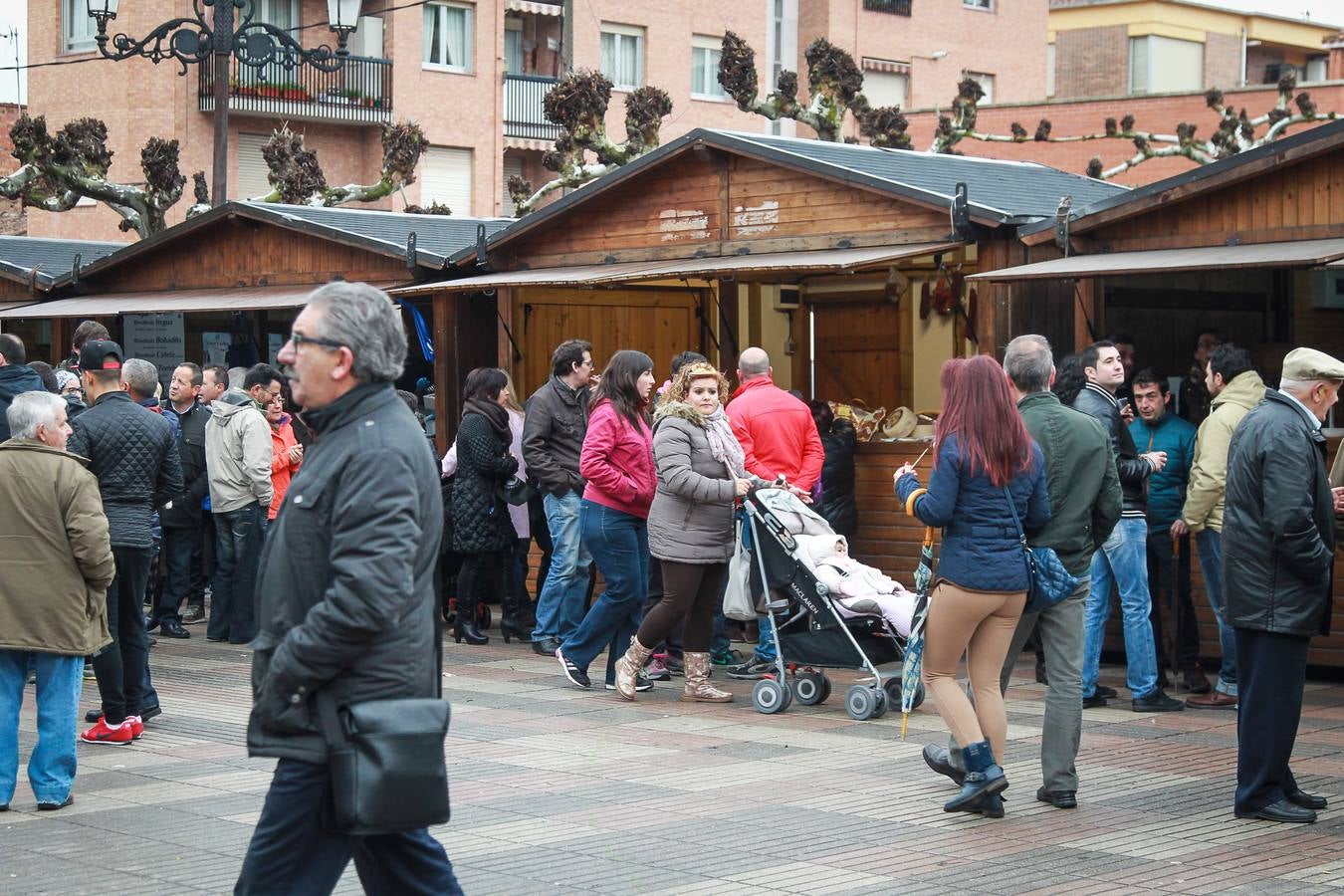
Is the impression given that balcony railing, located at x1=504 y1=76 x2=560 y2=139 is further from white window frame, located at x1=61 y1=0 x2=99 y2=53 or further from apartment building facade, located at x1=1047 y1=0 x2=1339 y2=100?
apartment building facade, located at x1=1047 y1=0 x2=1339 y2=100

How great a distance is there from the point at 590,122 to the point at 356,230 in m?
7.20

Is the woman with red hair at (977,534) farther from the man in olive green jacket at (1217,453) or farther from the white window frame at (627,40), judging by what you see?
the white window frame at (627,40)

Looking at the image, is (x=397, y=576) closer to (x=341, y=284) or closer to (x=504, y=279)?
(x=341, y=284)

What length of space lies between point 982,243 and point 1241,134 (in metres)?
18.6

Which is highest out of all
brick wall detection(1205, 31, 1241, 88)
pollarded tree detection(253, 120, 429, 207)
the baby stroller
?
brick wall detection(1205, 31, 1241, 88)

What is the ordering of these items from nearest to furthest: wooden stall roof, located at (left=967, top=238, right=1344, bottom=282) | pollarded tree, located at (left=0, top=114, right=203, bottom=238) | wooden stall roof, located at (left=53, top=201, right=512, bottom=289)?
wooden stall roof, located at (left=967, top=238, right=1344, bottom=282) < wooden stall roof, located at (left=53, top=201, right=512, bottom=289) < pollarded tree, located at (left=0, top=114, right=203, bottom=238)

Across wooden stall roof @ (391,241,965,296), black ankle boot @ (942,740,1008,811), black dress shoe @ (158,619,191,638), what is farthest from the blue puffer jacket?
black dress shoe @ (158,619,191,638)

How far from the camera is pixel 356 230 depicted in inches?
622

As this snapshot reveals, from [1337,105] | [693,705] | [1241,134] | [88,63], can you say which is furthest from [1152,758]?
[88,63]

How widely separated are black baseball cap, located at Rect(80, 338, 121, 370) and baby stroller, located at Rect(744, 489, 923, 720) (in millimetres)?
3278

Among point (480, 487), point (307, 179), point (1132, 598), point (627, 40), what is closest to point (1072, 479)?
point (1132, 598)

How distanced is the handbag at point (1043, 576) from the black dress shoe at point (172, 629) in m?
7.88

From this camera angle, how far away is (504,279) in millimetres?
14219

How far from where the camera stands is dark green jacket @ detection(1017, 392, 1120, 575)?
7461mm
